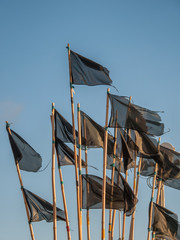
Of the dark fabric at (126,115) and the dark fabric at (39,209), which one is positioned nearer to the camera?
the dark fabric at (126,115)

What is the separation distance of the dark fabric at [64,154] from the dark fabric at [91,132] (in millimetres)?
746

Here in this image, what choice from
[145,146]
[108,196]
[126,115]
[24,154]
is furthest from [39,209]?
[126,115]

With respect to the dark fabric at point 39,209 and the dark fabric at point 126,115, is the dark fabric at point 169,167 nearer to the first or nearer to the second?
the dark fabric at point 126,115

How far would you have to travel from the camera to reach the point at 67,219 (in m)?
23.3

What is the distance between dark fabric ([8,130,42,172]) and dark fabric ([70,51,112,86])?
12.4 feet

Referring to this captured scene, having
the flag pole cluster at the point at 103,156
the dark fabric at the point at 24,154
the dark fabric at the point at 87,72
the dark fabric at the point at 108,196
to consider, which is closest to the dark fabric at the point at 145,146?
the flag pole cluster at the point at 103,156

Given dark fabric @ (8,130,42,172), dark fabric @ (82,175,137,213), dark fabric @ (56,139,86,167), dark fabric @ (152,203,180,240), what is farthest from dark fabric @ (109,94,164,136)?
dark fabric @ (8,130,42,172)

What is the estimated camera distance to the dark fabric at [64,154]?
24.4 meters

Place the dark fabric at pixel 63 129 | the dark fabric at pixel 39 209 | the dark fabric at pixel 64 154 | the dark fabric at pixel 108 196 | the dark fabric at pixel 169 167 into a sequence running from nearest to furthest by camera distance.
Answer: the dark fabric at pixel 108 196 → the dark fabric at pixel 63 129 → the dark fabric at pixel 64 154 → the dark fabric at pixel 39 209 → the dark fabric at pixel 169 167

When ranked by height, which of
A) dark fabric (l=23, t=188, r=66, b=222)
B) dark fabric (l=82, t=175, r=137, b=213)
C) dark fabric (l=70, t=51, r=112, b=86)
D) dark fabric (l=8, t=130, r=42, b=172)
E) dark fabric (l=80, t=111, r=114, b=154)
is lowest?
dark fabric (l=23, t=188, r=66, b=222)

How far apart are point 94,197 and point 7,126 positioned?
4.95m

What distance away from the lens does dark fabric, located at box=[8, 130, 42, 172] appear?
81.6 ft

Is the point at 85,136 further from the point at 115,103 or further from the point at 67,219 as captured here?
the point at 67,219

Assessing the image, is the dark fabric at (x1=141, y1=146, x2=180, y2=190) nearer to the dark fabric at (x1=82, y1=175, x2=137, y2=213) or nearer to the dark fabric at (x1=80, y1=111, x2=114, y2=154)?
the dark fabric at (x1=82, y1=175, x2=137, y2=213)
